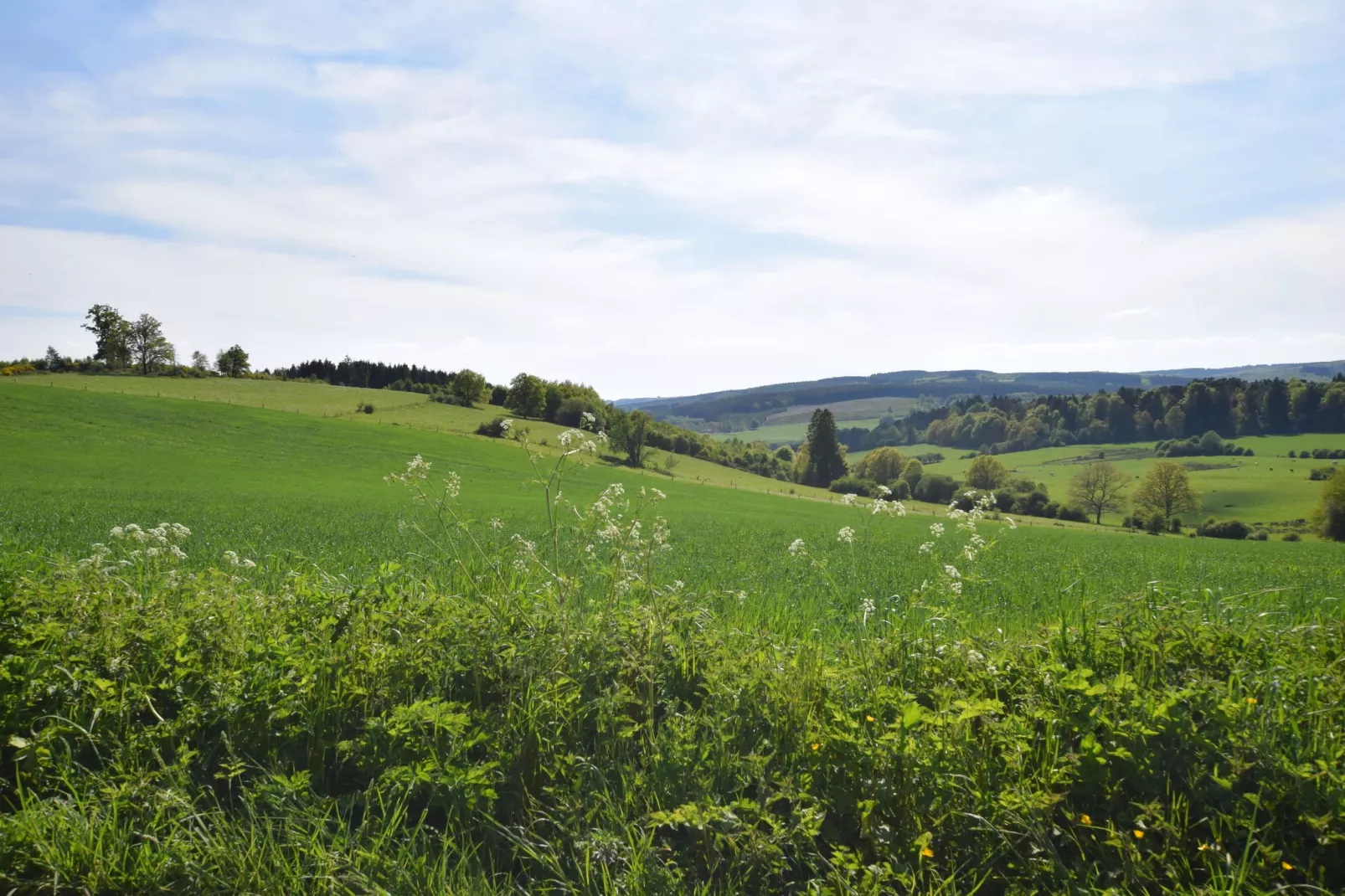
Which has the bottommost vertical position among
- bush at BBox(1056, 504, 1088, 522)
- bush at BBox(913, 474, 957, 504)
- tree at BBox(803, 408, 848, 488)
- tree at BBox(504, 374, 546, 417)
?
bush at BBox(1056, 504, 1088, 522)

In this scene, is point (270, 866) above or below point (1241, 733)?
below

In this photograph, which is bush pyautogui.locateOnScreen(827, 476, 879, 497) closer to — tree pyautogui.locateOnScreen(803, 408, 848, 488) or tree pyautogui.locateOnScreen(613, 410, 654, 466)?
tree pyautogui.locateOnScreen(803, 408, 848, 488)

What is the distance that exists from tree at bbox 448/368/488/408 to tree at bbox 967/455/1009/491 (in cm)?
7867

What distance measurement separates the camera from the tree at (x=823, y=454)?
357 feet

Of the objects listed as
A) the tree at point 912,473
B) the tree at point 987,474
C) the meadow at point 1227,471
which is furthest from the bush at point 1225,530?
the tree at point 912,473

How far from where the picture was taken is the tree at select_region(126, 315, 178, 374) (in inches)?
4286

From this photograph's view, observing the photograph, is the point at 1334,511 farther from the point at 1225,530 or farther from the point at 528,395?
the point at 528,395

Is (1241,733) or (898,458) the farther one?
(898,458)

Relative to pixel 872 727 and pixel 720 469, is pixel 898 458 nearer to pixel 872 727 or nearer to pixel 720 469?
pixel 720 469

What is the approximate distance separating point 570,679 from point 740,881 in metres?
1.60

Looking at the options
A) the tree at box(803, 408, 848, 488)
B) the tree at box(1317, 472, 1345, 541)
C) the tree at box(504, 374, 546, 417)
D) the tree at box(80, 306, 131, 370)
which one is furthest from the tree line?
the tree at box(1317, 472, 1345, 541)

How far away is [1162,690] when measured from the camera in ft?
13.5

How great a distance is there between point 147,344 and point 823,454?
103805 mm

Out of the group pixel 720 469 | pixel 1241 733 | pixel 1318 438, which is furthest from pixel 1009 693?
pixel 1318 438
